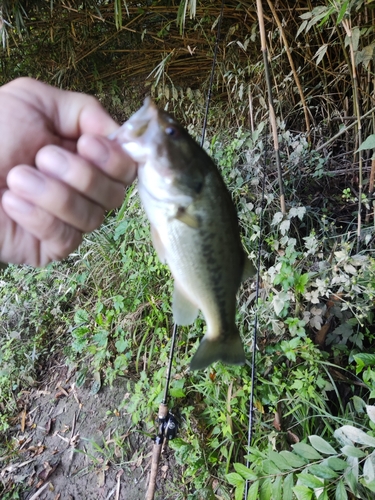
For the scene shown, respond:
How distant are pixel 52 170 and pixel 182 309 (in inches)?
19.5

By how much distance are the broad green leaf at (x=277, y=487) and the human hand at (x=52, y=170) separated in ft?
4.06

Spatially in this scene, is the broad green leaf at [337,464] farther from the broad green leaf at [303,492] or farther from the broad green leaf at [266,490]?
the broad green leaf at [266,490]

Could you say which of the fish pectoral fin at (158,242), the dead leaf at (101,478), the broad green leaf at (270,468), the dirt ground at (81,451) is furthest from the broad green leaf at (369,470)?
the dead leaf at (101,478)

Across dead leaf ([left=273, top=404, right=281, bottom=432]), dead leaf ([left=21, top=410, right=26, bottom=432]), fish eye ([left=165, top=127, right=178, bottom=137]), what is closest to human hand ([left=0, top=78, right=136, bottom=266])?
fish eye ([left=165, top=127, right=178, bottom=137])

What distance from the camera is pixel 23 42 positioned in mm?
4367

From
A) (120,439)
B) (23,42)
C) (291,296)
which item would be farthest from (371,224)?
(23,42)

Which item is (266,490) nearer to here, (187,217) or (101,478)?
(187,217)

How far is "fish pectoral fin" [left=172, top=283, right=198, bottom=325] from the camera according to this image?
1.04 meters

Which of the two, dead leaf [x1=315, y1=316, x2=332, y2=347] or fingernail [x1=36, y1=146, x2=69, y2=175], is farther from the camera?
dead leaf [x1=315, y1=316, x2=332, y2=347]

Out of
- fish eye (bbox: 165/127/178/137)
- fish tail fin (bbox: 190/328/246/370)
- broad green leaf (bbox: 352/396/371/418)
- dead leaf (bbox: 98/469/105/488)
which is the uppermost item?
fish eye (bbox: 165/127/178/137)

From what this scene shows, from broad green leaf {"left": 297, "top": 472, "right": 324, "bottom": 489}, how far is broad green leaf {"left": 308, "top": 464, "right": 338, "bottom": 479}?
2cm

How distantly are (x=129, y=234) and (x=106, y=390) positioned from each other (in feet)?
4.57

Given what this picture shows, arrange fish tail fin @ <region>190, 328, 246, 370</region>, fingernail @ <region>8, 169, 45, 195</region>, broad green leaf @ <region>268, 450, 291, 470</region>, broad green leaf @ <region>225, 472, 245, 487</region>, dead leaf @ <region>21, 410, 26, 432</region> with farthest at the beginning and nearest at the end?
dead leaf @ <region>21, 410, 26, 432</region> < broad green leaf @ <region>225, 472, 245, 487</region> < broad green leaf @ <region>268, 450, 291, 470</region> < fish tail fin @ <region>190, 328, 246, 370</region> < fingernail @ <region>8, 169, 45, 195</region>

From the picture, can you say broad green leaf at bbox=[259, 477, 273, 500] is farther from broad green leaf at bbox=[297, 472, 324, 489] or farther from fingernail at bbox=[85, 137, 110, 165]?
fingernail at bbox=[85, 137, 110, 165]
